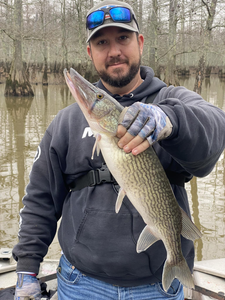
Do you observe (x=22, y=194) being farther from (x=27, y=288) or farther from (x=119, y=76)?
(x=119, y=76)

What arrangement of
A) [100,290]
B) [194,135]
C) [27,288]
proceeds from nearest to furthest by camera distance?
1. [194,135]
2. [100,290]
3. [27,288]

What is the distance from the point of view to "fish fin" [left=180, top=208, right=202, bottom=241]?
1761 millimetres

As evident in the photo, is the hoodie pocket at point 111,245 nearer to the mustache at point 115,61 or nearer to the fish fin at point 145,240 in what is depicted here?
the fish fin at point 145,240

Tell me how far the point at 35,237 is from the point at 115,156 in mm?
963

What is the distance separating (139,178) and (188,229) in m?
0.47

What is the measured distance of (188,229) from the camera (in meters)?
1.77

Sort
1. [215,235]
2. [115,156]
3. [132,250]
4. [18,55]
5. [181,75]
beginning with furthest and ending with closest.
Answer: [181,75] < [18,55] < [215,235] < [132,250] < [115,156]

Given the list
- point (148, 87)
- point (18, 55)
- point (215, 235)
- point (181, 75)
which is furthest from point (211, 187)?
point (181, 75)

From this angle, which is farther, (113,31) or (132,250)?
(113,31)

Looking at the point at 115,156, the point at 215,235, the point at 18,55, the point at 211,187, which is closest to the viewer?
the point at 115,156

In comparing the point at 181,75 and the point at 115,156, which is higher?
the point at 181,75

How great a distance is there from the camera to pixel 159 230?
66.4 inches

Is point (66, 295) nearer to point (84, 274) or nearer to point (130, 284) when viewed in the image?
point (84, 274)

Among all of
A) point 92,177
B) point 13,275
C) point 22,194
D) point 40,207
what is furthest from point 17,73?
point 92,177
